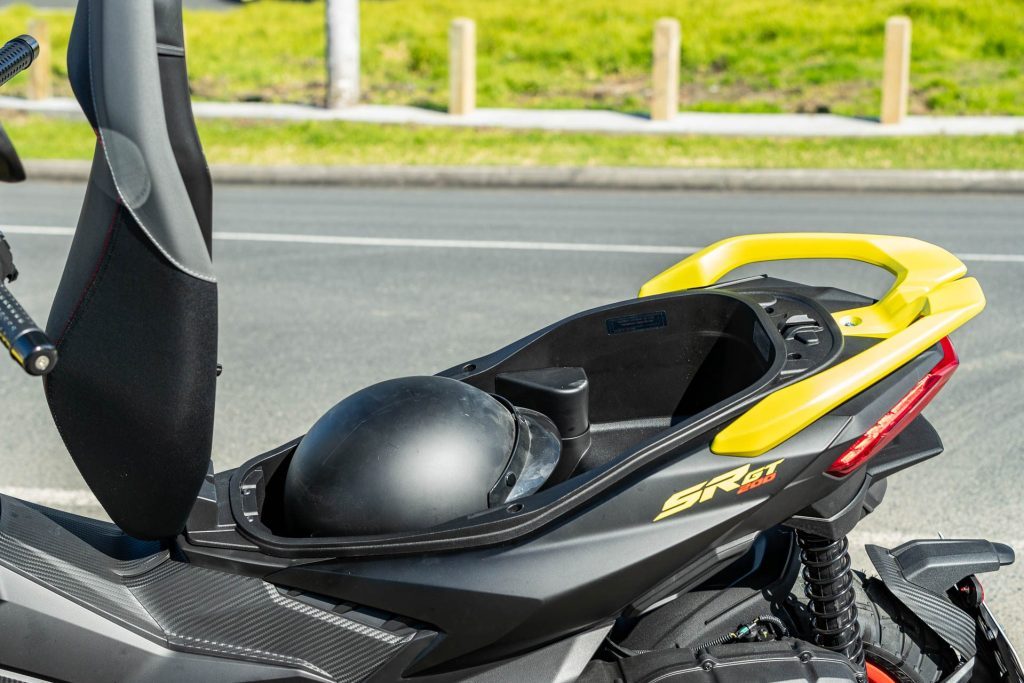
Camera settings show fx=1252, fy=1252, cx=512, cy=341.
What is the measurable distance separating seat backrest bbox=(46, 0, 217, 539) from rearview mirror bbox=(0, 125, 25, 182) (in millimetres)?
244

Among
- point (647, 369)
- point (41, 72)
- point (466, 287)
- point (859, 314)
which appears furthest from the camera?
point (41, 72)

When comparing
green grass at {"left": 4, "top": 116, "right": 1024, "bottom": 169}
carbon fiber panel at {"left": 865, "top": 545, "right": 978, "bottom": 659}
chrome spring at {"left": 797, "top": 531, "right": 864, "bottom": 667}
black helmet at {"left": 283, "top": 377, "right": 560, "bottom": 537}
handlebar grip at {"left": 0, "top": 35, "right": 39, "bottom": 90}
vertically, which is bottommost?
carbon fiber panel at {"left": 865, "top": 545, "right": 978, "bottom": 659}

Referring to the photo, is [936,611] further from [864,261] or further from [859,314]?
[864,261]

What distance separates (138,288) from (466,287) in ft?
16.3

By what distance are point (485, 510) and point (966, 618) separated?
1081 mm

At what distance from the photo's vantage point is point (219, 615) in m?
2.23

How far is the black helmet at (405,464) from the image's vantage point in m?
2.26

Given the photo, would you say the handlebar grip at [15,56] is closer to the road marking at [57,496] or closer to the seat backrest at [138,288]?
the seat backrest at [138,288]

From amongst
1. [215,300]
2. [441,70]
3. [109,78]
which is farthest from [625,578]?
[441,70]

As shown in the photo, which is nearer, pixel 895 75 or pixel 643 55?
pixel 895 75

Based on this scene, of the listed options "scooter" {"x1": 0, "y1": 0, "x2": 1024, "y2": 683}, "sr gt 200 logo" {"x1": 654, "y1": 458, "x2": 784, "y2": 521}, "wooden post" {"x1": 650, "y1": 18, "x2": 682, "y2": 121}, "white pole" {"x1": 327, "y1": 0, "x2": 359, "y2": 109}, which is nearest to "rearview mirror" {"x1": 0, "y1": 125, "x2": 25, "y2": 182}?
"scooter" {"x1": 0, "y1": 0, "x2": 1024, "y2": 683}

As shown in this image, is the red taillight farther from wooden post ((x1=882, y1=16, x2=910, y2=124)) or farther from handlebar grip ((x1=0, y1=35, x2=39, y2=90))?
wooden post ((x1=882, y1=16, x2=910, y2=124))

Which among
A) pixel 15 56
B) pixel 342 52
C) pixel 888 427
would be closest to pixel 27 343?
pixel 15 56

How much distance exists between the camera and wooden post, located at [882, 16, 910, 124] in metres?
13.1
